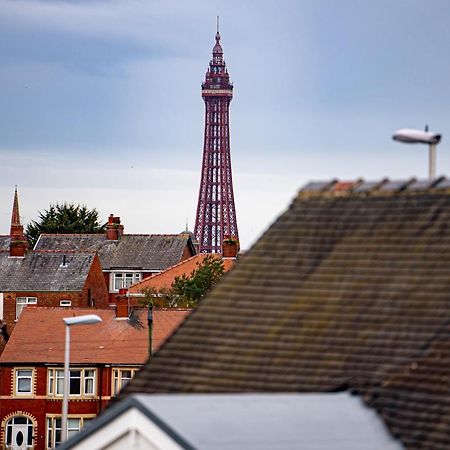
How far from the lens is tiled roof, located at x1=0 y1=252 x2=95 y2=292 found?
94.4 meters

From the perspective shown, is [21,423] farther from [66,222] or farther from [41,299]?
[66,222]

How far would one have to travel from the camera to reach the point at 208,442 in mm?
11422

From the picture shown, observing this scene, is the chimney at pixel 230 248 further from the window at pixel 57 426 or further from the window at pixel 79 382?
the window at pixel 79 382

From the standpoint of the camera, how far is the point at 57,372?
233 ft

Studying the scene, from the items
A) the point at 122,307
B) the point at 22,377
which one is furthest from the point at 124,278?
the point at 22,377

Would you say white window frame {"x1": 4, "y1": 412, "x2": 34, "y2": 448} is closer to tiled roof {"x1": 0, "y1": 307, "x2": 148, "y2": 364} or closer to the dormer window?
tiled roof {"x1": 0, "y1": 307, "x2": 148, "y2": 364}

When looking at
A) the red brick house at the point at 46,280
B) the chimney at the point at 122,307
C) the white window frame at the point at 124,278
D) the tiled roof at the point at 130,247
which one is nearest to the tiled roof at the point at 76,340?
the chimney at the point at 122,307

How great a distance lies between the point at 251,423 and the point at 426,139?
8.18m

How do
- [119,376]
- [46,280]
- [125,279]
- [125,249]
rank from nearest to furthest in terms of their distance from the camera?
1. [119,376]
2. [46,280]
3. [125,279]
4. [125,249]

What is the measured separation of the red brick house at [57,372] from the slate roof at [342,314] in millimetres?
55103

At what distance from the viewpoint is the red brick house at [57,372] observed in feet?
232

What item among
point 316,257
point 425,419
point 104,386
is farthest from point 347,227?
point 104,386

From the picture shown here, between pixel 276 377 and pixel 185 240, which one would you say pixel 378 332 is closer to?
pixel 276 377

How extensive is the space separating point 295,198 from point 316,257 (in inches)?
37.5
